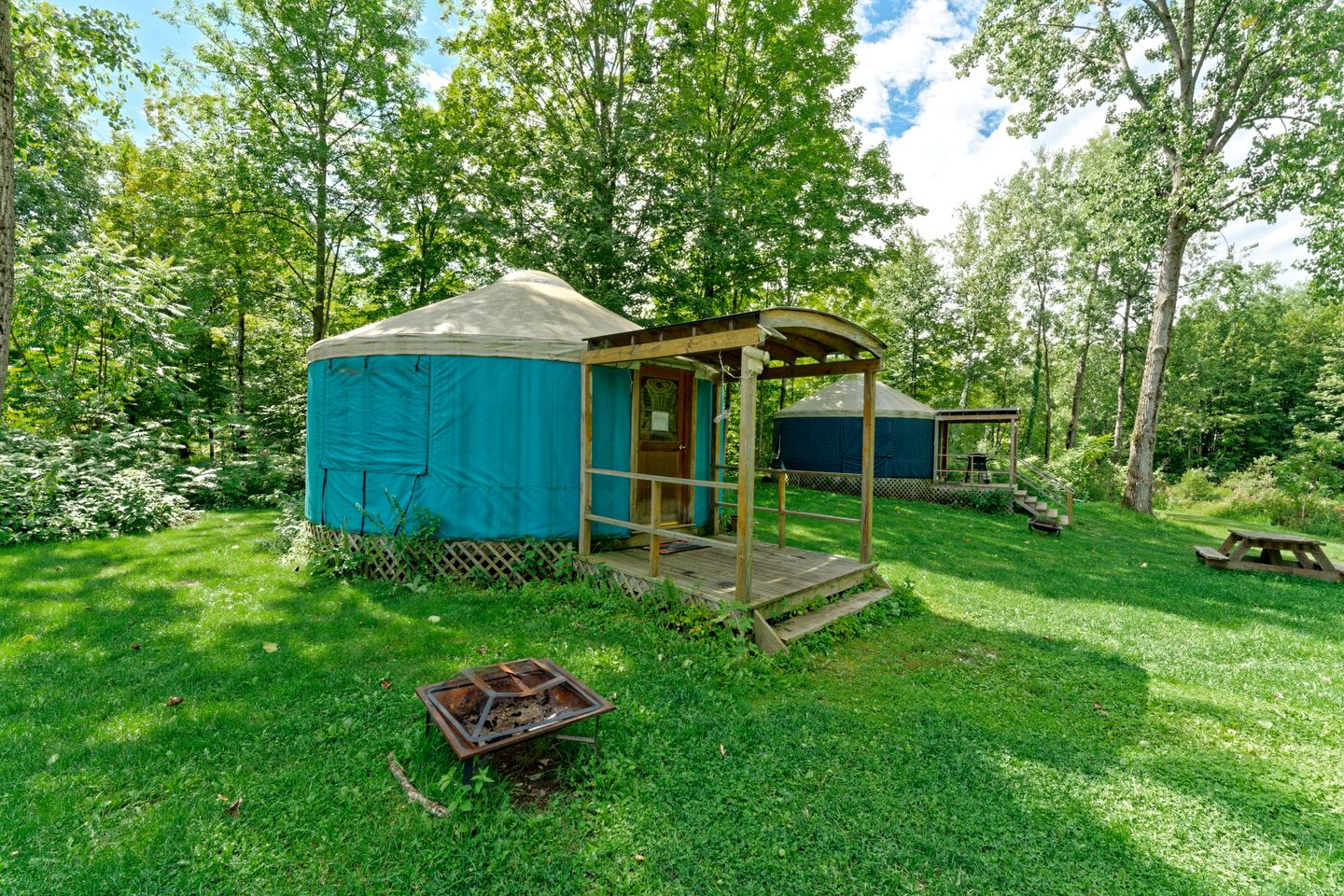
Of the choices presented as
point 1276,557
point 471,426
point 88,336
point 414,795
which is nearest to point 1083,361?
point 1276,557

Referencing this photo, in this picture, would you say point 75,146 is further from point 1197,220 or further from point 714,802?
point 1197,220

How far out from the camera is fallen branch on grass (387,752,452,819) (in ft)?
7.54

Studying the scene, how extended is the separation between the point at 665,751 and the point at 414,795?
119cm

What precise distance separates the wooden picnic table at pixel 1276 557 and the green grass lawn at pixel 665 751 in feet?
7.32

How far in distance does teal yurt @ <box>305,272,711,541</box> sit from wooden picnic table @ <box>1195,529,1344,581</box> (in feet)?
27.2

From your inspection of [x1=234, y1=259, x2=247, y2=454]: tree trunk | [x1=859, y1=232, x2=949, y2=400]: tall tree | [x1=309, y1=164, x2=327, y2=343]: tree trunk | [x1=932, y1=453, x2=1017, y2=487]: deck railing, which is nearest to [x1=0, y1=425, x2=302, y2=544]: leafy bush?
[x1=234, y1=259, x2=247, y2=454]: tree trunk

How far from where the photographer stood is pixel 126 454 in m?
8.46

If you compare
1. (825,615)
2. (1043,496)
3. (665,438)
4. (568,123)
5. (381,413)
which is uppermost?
(568,123)

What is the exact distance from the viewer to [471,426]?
17.8ft

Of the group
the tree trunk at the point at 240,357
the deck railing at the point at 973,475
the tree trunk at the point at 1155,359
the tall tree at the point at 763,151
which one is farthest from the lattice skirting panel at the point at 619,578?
the tree trunk at the point at 1155,359

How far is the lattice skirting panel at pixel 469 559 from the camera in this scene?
539cm

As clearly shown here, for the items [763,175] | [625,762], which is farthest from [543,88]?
[625,762]

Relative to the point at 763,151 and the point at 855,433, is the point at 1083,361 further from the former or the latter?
the point at 763,151

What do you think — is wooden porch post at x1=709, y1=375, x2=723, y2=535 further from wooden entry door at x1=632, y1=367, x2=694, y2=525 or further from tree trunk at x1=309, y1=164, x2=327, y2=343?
tree trunk at x1=309, y1=164, x2=327, y2=343
